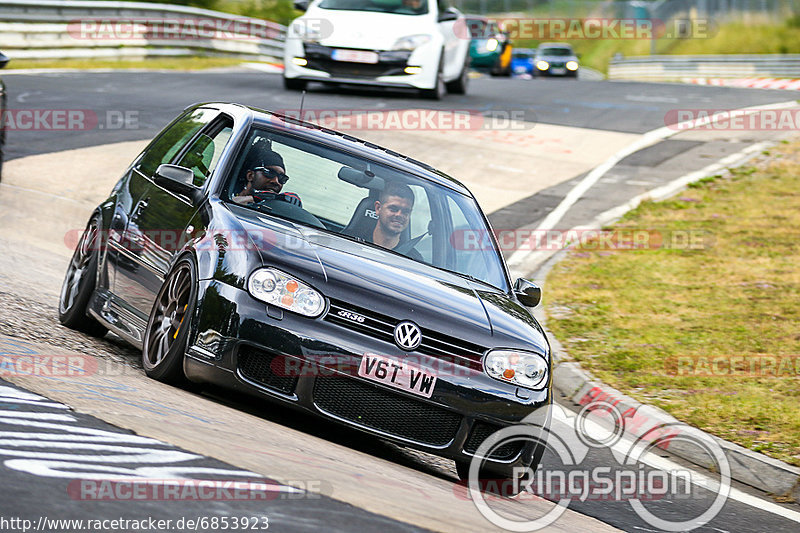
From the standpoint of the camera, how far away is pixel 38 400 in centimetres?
469

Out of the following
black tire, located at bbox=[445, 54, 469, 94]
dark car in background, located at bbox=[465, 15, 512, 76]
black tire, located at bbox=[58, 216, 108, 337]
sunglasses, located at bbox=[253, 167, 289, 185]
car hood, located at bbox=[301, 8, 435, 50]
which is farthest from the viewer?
dark car in background, located at bbox=[465, 15, 512, 76]

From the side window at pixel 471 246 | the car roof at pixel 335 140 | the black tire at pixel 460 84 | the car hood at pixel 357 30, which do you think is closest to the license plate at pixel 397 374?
the side window at pixel 471 246

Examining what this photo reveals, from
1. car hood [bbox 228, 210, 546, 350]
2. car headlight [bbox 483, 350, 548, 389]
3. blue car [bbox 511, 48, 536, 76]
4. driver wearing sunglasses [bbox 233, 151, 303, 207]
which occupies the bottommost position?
blue car [bbox 511, 48, 536, 76]

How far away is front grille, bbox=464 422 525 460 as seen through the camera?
5.41m

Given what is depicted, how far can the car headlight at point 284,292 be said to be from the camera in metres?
5.25

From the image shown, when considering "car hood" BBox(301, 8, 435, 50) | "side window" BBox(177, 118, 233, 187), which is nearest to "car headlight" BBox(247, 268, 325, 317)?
"side window" BBox(177, 118, 233, 187)

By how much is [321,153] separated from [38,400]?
2.40 meters

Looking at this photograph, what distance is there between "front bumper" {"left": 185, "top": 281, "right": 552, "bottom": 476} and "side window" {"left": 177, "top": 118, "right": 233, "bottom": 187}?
1.23 m

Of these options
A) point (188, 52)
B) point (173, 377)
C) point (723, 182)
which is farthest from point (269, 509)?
point (188, 52)

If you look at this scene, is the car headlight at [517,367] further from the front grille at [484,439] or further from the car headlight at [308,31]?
the car headlight at [308,31]

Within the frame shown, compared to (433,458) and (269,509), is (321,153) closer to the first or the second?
(433,458)

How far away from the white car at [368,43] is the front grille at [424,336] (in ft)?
46.0

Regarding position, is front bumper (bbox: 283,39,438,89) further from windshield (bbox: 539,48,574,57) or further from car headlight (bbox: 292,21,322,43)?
windshield (bbox: 539,48,574,57)

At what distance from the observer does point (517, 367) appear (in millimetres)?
5520
